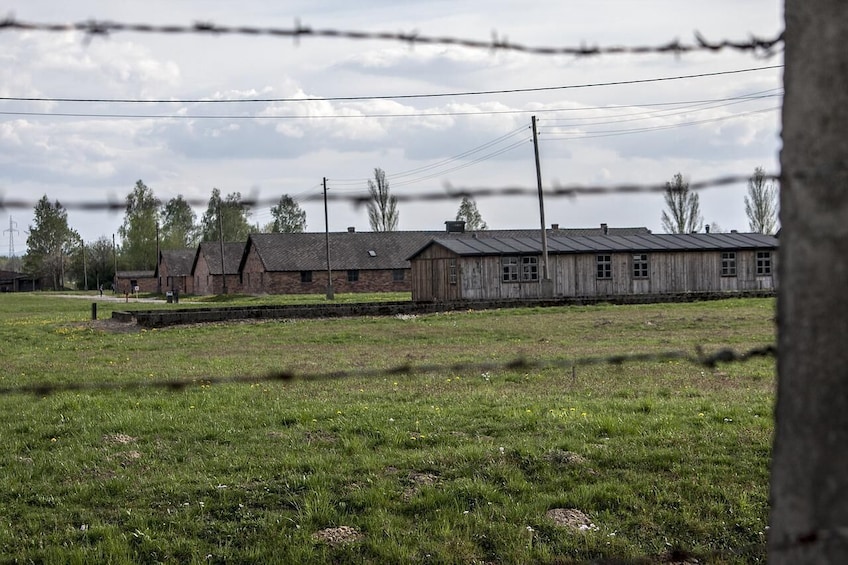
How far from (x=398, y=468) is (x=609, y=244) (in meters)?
45.7

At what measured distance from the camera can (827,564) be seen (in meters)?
2.28

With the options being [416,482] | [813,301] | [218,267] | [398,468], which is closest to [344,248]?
[218,267]

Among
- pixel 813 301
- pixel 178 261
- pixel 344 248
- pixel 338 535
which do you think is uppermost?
pixel 344 248

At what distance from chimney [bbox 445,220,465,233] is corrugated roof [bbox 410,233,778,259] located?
92.8 feet

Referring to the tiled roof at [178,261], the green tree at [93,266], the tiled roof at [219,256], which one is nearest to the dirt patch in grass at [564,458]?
the tiled roof at [219,256]

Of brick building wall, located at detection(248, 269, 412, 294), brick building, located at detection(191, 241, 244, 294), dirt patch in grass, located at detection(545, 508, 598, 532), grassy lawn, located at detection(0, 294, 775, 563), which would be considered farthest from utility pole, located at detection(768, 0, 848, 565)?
brick building, located at detection(191, 241, 244, 294)

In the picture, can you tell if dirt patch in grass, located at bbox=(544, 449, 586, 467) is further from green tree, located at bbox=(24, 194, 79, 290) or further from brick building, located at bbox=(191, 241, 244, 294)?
green tree, located at bbox=(24, 194, 79, 290)

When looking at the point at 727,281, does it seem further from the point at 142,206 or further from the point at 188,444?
the point at 142,206

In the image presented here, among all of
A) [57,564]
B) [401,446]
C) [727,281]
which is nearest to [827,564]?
[57,564]

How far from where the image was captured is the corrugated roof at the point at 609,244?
5019 cm

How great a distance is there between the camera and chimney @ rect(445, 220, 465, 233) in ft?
270

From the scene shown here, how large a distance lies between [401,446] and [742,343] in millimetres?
14192

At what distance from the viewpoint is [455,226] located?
270 ft

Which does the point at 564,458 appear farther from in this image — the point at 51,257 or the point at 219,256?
the point at 51,257
